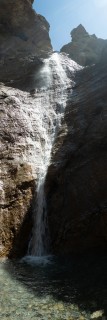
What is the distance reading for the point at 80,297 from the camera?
11586mm

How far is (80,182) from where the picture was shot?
772 inches

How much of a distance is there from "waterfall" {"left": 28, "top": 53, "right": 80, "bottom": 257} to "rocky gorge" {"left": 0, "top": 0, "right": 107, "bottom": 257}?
93 millimetres

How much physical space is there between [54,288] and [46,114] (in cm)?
1754

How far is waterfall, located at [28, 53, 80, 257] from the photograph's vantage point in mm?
19156

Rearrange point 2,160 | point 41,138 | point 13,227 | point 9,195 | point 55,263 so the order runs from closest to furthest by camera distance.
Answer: point 55,263, point 13,227, point 9,195, point 2,160, point 41,138

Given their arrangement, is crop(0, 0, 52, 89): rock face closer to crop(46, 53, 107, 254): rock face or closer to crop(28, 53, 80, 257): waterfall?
crop(28, 53, 80, 257): waterfall

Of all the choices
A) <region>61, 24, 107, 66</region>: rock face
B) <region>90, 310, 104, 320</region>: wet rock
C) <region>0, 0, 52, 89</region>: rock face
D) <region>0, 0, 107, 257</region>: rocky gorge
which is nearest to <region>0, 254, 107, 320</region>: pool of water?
<region>90, 310, 104, 320</region>: wet rock

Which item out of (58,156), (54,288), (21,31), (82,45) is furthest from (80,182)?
(21,31)

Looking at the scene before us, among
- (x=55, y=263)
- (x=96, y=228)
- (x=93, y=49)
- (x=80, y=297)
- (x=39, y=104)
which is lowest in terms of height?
(x=80, y=297)

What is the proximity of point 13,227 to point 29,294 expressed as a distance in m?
6.77

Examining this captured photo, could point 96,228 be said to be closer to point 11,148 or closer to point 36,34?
point 11,148

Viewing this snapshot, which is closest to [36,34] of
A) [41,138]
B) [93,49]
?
[93,49]

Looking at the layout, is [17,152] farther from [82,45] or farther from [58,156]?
[82,45]

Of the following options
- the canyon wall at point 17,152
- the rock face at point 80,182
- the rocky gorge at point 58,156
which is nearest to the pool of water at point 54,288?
the rock face at point 80,182
